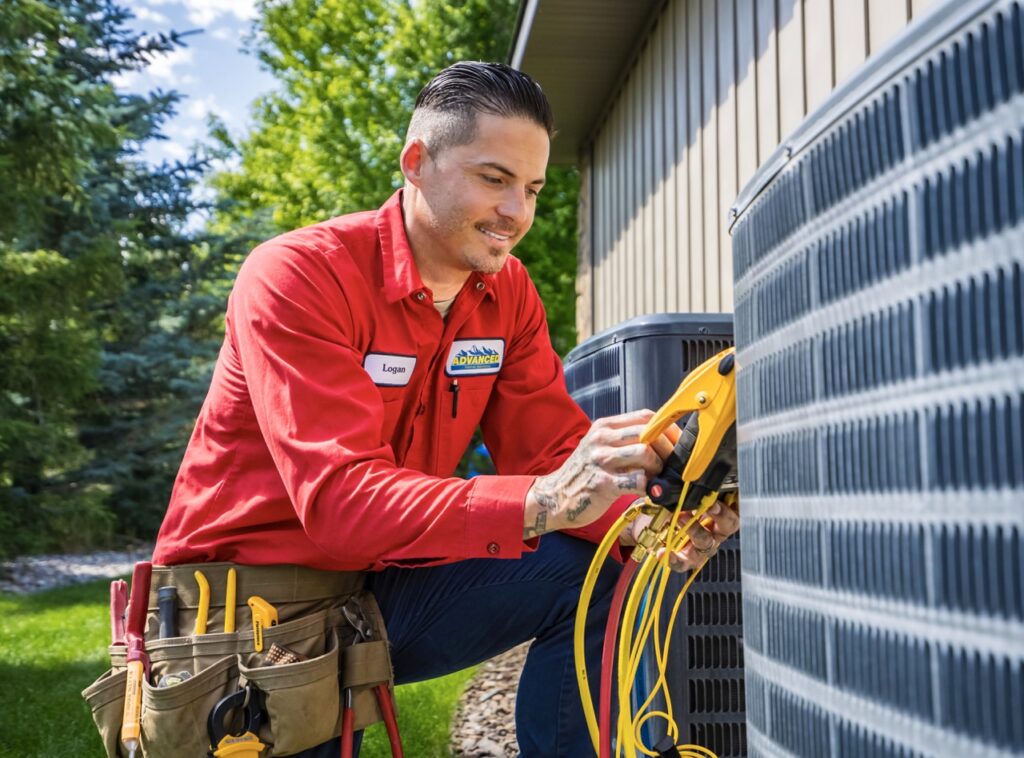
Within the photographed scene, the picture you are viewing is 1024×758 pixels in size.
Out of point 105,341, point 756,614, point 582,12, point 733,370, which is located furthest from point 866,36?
point 105,341

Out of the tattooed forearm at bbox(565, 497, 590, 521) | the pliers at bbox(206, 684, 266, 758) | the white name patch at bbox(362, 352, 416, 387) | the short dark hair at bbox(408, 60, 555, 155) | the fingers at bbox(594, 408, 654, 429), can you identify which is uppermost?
the short dark hair at bbox(408, 60, 555, 155)

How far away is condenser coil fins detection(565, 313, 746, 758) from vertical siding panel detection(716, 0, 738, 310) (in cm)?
132

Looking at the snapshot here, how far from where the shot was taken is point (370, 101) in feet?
40.8

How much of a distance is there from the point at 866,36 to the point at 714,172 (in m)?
1.37

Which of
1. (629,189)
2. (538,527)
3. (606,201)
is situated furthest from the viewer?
(606,201)

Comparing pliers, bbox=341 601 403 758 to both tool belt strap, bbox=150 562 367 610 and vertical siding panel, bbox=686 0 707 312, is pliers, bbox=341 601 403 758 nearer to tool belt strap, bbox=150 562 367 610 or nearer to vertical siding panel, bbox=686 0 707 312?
tool belt strap, bbox=150 562 367 610

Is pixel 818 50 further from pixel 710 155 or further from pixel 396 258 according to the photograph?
pixel 396 258

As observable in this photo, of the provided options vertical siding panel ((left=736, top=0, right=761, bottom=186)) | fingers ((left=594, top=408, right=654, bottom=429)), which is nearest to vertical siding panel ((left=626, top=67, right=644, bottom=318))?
vertical siding panel ((left=736, top=0, right=761, bottom=186))

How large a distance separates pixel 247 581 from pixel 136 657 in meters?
0.25

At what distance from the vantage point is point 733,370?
1.39m

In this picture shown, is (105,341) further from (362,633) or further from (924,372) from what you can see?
(924,372)

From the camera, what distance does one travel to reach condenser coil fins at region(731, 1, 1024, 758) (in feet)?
2.37

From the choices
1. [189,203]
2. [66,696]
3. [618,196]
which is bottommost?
[66,696]

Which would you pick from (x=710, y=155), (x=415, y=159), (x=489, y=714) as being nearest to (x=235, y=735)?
(x=415, y=159)
